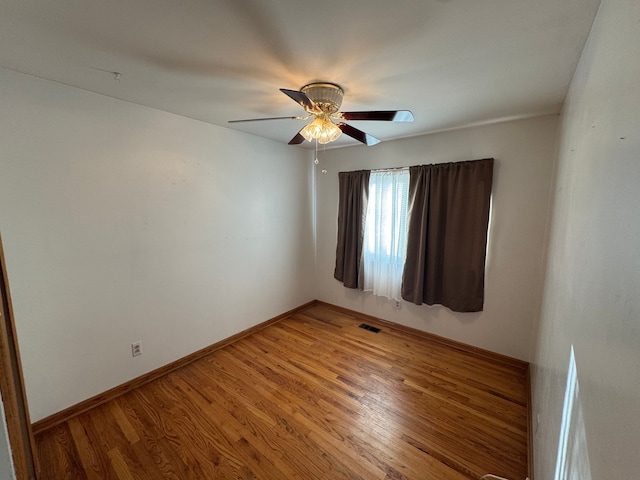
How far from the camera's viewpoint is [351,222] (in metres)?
3.34

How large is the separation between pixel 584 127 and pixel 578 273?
2.17 ft

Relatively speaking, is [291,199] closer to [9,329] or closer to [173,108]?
[173,108]

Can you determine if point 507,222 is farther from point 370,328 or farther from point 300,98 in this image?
point 300,98

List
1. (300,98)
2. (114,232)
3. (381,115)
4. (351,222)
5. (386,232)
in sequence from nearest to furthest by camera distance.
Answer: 1. (300,98)
2. (381,115)
3. (114,232)
4. (386,232)
5. (351,222)

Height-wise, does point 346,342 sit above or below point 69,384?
below

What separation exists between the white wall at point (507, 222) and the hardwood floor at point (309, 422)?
0.31m

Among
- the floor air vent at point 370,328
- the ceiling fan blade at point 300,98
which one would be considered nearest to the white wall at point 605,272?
the ceiling fan blade at point 300,98

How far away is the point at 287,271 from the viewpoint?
3494mm

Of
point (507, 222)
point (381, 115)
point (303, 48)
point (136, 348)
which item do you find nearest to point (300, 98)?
point (303, 48)

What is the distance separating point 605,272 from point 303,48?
1.48 metres

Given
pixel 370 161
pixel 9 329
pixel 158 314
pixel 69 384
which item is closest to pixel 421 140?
pixel 370 161

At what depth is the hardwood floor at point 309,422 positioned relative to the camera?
148 centimetres

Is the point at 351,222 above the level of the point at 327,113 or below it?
below

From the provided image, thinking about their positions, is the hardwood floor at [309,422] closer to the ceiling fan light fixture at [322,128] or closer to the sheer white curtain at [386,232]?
the sheer white curtain at [386,232]
